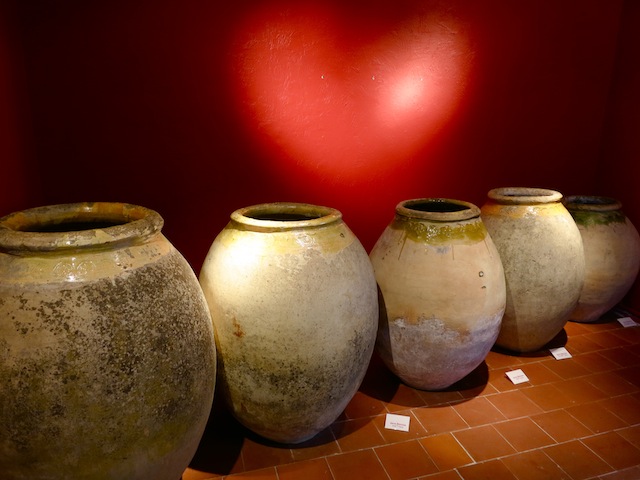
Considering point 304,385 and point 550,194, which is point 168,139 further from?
point 550,194

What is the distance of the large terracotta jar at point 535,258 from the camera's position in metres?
3.21

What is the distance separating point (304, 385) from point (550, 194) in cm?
231

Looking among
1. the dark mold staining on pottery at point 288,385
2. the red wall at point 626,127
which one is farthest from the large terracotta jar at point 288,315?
the red wall at point 626,127

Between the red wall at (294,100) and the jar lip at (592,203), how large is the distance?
0.33m

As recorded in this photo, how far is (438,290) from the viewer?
2705 millimetres

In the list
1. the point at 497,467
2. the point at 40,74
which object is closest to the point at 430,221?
the point at 497,467

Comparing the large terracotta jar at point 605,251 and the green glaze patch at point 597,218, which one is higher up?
the green glaze patch at point 597,218

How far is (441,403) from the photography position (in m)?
3.00

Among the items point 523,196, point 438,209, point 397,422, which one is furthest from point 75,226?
point 523,196

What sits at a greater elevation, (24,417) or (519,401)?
(24,417)

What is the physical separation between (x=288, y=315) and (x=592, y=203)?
3.09 meters

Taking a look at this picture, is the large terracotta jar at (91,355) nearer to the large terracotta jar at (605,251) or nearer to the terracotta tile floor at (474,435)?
the terracotta tile floor at (474,435)

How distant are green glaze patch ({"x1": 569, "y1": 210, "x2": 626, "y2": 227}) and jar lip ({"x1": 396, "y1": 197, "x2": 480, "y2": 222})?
1.36 meters

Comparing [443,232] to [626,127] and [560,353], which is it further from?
[626,127]
